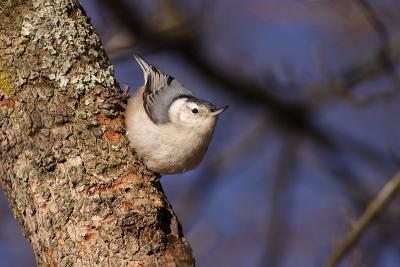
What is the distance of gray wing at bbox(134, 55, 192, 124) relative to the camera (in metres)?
2.89

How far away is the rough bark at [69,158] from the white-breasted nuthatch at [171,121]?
209 millimetres

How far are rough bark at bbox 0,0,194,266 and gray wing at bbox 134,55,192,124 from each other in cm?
35

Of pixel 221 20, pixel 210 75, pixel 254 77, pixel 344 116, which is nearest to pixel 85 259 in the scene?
pixel 210 75

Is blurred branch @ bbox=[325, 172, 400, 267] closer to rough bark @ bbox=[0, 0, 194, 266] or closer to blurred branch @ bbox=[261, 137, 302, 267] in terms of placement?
rough bark @ bbox=[0, 0, 194, 266]

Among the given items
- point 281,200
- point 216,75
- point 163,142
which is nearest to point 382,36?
point 216,75

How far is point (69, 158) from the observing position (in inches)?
91.4

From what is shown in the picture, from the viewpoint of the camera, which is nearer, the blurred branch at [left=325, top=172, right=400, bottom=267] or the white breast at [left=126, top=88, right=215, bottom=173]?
the white breast at [left=126, top=88, right=215, bottom=173]

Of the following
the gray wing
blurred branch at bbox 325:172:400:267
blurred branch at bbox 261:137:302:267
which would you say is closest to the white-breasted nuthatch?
the gray wing

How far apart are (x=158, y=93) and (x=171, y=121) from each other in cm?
15

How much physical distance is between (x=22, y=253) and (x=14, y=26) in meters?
3.29

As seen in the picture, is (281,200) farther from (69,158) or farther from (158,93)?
(69,158)

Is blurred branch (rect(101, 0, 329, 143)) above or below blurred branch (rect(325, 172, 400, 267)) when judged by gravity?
above

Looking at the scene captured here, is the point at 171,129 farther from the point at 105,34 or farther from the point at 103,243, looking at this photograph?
the point at 105,34

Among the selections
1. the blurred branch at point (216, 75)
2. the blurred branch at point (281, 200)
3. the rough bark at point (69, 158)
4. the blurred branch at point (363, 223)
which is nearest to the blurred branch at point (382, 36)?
the blurred branch at point (216, 75)
